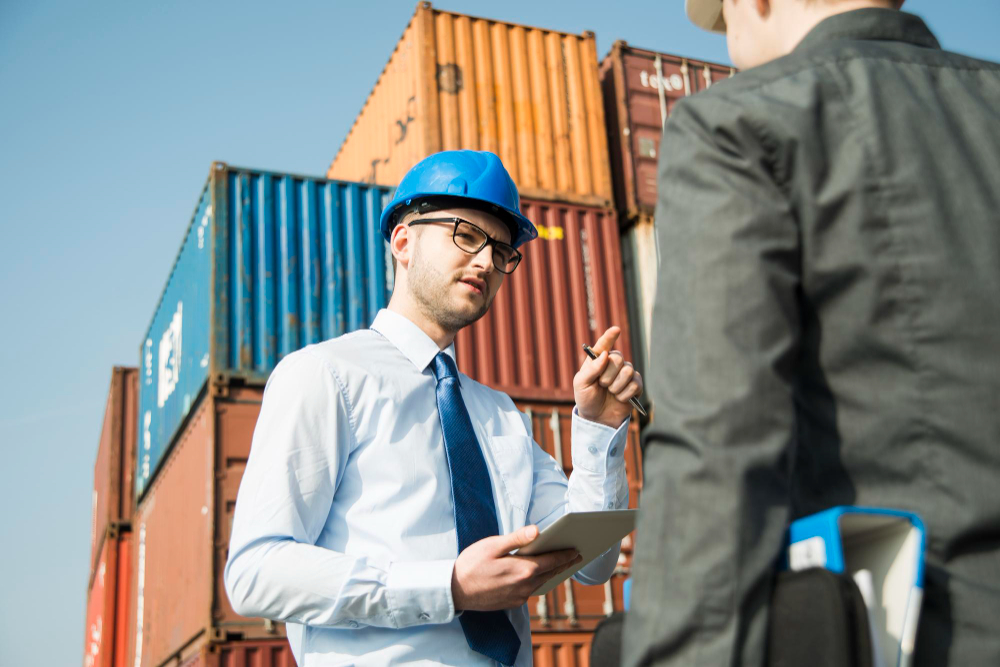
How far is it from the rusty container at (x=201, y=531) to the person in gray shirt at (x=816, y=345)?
664 centimetres

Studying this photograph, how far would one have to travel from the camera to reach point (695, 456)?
106 cm

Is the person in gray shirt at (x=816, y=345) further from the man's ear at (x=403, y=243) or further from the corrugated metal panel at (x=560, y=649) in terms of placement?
the corrugated metal panel at (x=560, y=649)

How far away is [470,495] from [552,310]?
7.52 meters

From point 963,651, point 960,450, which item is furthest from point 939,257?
point 963,651

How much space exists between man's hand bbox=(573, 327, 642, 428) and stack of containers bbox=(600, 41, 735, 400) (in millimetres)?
7755

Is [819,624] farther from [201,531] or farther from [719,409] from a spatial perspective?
[201,531]

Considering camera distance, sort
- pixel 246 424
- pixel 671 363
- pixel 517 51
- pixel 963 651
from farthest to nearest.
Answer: pixel 517 51 < pixel 246 424 < pixel 671 363 < pixel 963 651

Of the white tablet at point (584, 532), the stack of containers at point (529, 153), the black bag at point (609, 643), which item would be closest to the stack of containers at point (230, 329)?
the stack of containers at point (529, 153)

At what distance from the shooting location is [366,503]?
2.15 meters

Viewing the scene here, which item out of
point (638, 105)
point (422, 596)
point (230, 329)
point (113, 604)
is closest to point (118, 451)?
point (113, 604)

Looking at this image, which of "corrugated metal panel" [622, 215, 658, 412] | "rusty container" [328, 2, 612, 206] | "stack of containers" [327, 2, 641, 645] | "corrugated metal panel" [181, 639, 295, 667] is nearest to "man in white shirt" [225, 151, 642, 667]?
"corrugated metal panel" [181, 639, 295, 667]

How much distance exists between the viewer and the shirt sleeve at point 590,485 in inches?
96.5

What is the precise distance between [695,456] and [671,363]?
0.43 ft

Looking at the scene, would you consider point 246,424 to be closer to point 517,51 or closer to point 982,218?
point 517,51
